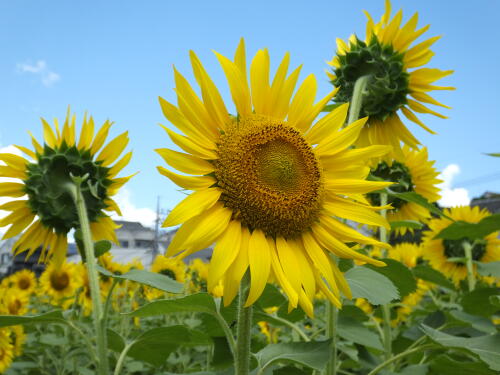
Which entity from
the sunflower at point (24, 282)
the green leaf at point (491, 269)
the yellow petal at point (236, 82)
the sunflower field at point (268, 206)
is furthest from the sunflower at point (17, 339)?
the green leaf at point (491, 269)

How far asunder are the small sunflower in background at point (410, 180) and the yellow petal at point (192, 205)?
2049 millimetres

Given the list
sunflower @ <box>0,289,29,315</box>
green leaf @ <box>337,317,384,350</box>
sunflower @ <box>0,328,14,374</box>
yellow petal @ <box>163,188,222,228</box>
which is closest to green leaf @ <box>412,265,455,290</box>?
green leaf @ <box>337,317,384,350</box>

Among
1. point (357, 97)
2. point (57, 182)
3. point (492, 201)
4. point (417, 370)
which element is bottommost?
point (417, 370)

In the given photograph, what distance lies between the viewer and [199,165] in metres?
1.33

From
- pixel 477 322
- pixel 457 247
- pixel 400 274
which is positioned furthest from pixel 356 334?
pixel 457 247

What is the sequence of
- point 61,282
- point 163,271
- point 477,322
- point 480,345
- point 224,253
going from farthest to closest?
point 61,282 < point 163,271 < point 477,322 < point 480,345 < point 224,253

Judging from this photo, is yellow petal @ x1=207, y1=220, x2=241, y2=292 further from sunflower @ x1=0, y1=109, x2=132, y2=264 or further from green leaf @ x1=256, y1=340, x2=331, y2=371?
sunflower @ x1=0, y1=109, x2=132, y2=264

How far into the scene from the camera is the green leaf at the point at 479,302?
2381 millimetres

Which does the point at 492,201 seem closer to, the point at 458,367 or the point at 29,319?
the point at 458,367

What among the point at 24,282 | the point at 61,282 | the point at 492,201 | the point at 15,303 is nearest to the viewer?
the point at 15,303

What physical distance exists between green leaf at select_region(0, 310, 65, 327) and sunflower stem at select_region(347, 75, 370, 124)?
4.24 ft

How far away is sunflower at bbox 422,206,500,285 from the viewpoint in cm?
384

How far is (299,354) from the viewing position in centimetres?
139

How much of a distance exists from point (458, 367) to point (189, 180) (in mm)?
1237
